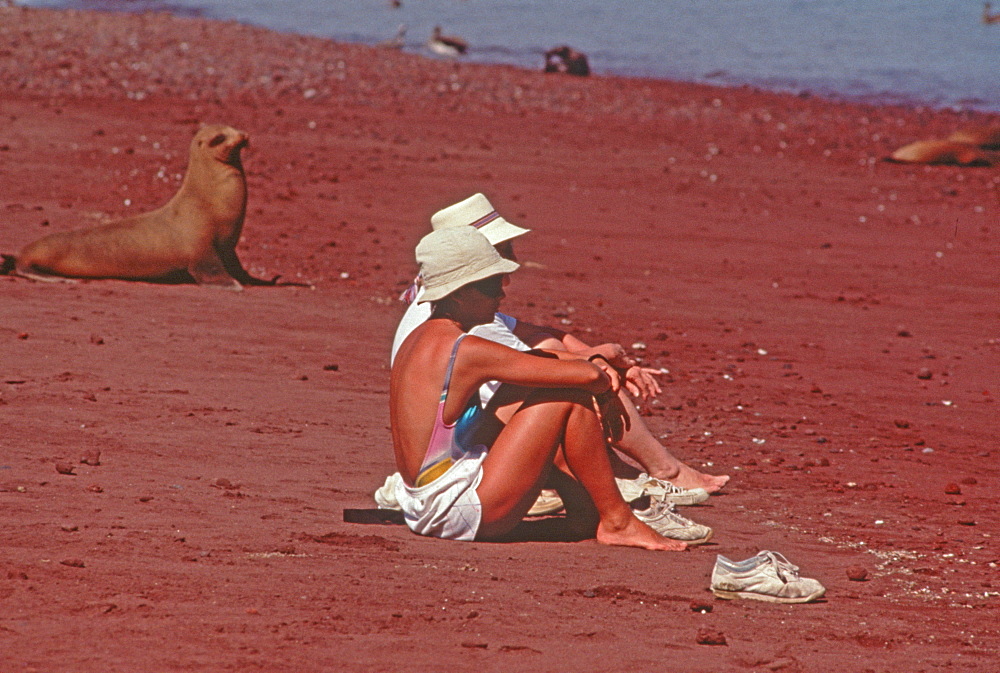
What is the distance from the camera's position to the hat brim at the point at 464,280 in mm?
4641

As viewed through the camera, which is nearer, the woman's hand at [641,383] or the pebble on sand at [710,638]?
the pebble on sand at [710,638]

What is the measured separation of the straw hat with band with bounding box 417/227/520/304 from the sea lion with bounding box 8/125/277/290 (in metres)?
5.38

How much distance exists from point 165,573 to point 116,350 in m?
3.86

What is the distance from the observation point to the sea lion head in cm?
1038

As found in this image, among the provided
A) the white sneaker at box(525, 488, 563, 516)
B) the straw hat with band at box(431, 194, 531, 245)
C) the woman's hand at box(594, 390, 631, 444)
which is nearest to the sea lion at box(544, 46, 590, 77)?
the straw hat with band at box(431, 194, 531, 245)

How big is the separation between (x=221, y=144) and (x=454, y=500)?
6.30 m

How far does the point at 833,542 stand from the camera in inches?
207

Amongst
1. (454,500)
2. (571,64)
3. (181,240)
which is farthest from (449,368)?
(571,64)

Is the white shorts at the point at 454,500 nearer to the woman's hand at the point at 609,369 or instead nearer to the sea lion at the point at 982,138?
the woman's hand at the point at 609,369

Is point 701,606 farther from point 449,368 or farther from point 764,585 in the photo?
point 449,368

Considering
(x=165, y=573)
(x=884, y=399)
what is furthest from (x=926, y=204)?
(x=165, y=573)

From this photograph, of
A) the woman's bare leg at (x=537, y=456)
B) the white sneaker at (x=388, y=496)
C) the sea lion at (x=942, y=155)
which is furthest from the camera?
the sea lion at (x=942, y=155)

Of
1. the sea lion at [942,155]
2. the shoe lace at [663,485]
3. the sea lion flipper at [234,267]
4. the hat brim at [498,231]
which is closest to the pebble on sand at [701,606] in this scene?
the shoe lace at [663,485]

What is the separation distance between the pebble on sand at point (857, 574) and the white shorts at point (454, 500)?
1.29 meters
